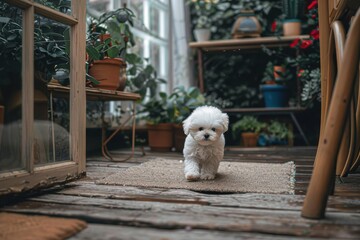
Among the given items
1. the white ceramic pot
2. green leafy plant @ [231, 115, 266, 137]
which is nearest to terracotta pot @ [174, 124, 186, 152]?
green leafy plant @ [231, 115, 266, 137]

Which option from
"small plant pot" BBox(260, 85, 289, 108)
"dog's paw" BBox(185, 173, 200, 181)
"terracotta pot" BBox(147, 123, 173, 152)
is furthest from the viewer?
"small plant pot" BBox(260, 85, 289, 108)

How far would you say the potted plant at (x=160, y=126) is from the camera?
343 cm

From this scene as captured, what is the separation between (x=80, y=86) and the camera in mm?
1681

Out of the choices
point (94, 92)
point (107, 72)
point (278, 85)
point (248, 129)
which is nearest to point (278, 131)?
point (248, 129)

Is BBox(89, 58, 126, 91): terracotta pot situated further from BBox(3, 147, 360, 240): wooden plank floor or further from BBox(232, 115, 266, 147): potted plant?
BBox(232, 115, 266, 147): potted plant

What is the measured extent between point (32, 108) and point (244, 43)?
318cm

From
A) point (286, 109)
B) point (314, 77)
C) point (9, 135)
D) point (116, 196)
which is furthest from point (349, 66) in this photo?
point (286, 109)

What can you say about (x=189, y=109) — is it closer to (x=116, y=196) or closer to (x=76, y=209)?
(x=116, y=196)

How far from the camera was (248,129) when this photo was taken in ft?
13.6

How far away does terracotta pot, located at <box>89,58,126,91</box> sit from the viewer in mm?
2566

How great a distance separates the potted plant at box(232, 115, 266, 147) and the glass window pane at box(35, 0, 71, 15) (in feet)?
9.11

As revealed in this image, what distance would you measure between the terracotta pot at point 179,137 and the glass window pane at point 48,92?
68.6 inches

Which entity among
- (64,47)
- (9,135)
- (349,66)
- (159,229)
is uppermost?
(64,47)

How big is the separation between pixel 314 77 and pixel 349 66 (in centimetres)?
230
